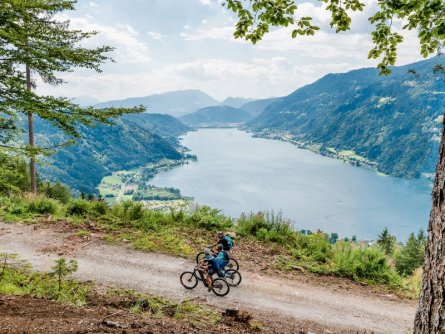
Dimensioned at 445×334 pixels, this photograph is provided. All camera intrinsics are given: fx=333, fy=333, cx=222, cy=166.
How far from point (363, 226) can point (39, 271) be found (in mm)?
140421

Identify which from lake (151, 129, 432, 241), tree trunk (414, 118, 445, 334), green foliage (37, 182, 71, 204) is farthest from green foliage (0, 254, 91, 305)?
lake (151, 129, 432, 241)

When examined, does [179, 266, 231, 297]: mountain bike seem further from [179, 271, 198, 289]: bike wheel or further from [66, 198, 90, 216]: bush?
[66, 198, 90, 216]: bush

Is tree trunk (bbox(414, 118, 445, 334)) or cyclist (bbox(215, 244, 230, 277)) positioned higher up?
tree trunk (bbox(414, 118, 445, 334))

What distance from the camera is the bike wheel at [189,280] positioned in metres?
9.43

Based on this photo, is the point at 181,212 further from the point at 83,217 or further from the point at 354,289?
the point at 354,289

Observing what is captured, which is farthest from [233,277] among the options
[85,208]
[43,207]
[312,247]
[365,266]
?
[43,207]

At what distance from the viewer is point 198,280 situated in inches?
378

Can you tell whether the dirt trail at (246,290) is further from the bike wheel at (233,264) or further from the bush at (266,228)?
the bush at (266,228)

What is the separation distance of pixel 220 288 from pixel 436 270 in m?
7.12

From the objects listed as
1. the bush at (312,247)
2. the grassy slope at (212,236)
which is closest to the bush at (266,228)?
the grassy slope at (212,236)

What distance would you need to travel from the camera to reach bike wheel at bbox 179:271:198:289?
9430 mm

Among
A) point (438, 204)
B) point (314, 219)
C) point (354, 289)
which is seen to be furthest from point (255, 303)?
point (314, 219)

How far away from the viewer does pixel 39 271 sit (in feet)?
30.9

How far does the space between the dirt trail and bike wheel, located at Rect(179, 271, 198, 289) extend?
0.16 metres
